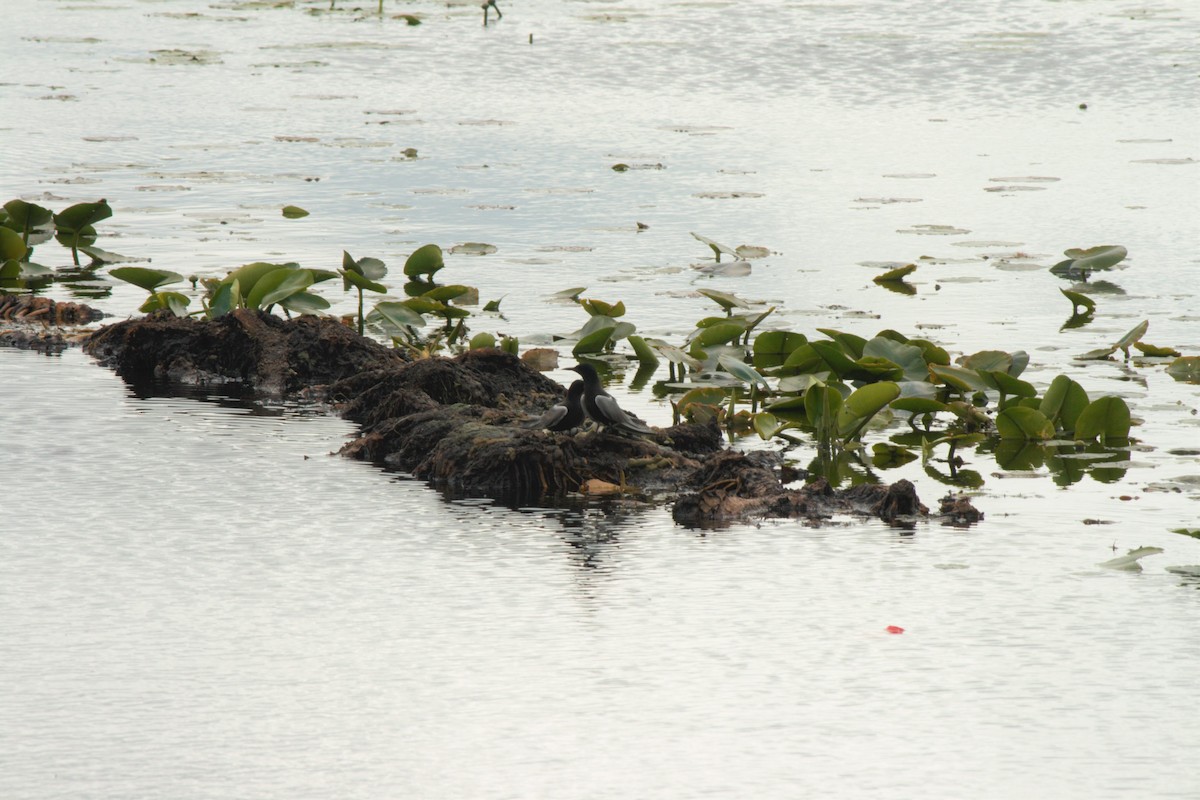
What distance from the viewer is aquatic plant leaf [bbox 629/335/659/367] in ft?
25.0

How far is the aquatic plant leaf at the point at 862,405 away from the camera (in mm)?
6254

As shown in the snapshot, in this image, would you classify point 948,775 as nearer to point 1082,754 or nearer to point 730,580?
point 1082,754

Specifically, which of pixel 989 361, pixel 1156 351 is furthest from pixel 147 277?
pixel 1156 351

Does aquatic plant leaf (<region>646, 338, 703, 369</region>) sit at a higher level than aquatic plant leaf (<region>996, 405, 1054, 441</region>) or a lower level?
higher

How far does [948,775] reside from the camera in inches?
145

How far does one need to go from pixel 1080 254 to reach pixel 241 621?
5834 mm

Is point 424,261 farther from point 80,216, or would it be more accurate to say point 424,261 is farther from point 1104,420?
point 1104,420

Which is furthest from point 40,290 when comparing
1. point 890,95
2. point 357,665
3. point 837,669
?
point 890,95

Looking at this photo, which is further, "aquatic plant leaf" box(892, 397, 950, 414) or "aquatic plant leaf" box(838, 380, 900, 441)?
"aquatic plant leaf" box(892, 397, 950, 414)

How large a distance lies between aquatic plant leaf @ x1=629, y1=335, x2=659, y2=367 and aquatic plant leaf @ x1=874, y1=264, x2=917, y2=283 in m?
1.82

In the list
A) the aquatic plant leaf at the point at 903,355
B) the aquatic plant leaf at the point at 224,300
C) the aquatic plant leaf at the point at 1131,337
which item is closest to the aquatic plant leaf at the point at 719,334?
the aquatic plant leaf at the point at 903,355

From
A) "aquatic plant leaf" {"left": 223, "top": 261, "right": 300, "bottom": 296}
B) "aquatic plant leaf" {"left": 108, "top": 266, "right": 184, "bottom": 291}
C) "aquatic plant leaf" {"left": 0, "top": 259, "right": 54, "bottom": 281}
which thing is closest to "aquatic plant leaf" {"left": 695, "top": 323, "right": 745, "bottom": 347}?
"aquatic plant leaf" {"left": 223, "top": 261, "right": 300, "bottom": 296}

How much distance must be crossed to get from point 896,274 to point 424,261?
8.11 ft

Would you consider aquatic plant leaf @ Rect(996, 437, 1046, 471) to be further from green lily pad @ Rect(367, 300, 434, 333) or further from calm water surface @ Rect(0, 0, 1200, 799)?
green lily pad @ Rect(367, 300, 434, 333)
